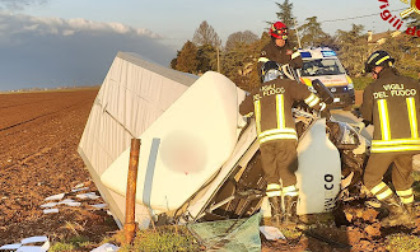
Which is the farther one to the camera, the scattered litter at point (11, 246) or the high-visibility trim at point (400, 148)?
the scattered litter at point (11, 246)

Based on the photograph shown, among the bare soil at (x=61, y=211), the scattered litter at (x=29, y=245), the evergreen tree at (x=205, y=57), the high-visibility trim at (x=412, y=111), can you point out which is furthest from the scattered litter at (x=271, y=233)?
the evergreen tree at (x=205, y=57)

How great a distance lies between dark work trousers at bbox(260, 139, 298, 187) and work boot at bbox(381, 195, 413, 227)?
1.05 m

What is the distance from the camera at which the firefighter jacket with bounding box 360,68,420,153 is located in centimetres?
429

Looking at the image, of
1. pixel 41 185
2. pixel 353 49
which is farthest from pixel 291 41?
pixel 41 185

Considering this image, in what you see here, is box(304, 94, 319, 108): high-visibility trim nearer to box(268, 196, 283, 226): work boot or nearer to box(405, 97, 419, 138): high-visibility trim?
box(405, 97, 419, 138): high-visibility trim

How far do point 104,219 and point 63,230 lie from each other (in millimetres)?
820

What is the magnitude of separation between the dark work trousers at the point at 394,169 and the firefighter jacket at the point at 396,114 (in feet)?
0.31

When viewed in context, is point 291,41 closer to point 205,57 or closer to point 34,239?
point 205,57

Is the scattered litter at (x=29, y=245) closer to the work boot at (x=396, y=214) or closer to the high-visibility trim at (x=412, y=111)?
the work boot at (x=396, y=214)

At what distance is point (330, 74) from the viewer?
15.2 m

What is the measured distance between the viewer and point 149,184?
4758 millimetres

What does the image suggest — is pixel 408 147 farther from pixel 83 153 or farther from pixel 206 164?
pixel 83 153

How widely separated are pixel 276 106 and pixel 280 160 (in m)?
0.58

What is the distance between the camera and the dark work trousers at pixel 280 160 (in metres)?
4.52
